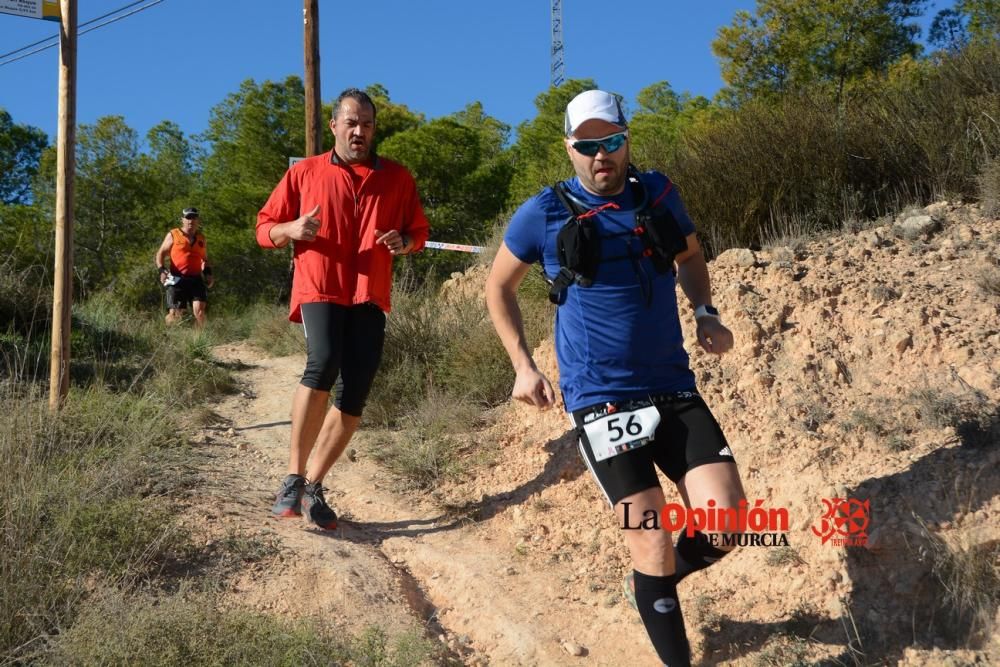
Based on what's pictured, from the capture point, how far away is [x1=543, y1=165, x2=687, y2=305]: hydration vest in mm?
3039

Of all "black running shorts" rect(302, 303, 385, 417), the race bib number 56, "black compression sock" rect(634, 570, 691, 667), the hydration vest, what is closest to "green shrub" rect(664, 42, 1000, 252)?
"black running shorts" rect(302, 303, 385, 417)

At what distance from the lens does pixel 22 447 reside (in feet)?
14.7

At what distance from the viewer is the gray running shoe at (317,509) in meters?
4.70

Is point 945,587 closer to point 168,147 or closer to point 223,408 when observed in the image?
point 223,408

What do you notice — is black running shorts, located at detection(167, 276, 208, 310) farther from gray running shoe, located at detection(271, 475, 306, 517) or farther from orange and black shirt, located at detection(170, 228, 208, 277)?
gray running shoe, located at detection(271, 475, 306, 517)

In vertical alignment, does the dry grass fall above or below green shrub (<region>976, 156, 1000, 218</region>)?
below

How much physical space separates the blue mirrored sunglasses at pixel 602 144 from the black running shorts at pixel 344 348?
1.99 m

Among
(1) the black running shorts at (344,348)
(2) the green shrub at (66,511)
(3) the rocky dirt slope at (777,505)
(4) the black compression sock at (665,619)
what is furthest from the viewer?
(1) the black running shorts at (344,348)

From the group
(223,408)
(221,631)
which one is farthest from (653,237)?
(223,408)

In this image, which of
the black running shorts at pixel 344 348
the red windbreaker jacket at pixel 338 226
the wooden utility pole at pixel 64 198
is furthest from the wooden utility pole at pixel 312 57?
the black running shorts at pixel 344 348

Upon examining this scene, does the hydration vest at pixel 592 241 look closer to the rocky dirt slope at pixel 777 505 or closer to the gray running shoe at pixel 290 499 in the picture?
the rocky dirt slope at pixel 777 505

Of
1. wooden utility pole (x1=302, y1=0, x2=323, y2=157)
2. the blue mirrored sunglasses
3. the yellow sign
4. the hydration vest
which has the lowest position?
the hydration vest

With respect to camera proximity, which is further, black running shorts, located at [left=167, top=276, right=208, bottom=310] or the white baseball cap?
black running shorts, located at [left=167, top=276, right=208, bottom=310]

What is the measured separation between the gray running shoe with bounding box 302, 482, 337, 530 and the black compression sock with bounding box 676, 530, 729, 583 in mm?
2158
